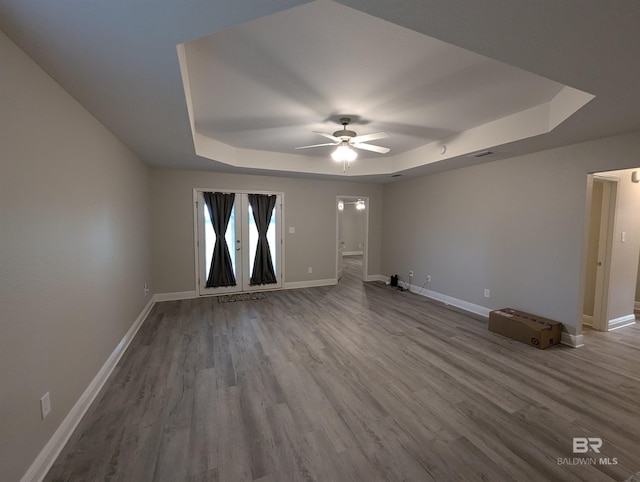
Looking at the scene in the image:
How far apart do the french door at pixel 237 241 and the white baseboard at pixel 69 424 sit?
2.35 metres

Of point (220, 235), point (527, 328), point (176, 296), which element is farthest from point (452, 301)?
point (176, 296)

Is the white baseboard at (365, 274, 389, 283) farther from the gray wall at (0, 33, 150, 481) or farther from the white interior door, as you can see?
the gray wall at (0, 33, 150, 481)

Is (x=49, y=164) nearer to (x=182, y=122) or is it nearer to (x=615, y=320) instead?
(x=182, y=122)

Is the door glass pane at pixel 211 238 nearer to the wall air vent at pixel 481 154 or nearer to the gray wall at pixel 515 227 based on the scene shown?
the gray wall at pixel 515 227

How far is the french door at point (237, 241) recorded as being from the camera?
5.27 meters

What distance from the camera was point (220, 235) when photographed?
5348 mm

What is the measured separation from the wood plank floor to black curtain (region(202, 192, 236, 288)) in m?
1.64

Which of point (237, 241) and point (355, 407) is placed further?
point (237, 241)

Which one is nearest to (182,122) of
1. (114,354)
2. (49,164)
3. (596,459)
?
(49,164)

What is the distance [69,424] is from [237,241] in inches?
151

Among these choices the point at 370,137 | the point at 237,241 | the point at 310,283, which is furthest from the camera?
the point at 310,283

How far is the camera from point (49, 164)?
5.76 feet

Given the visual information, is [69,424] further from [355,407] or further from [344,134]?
[344,134]

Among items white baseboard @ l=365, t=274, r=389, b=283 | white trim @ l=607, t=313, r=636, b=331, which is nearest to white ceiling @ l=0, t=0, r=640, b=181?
white trim @ l=607, t=313, r=636, b=331
